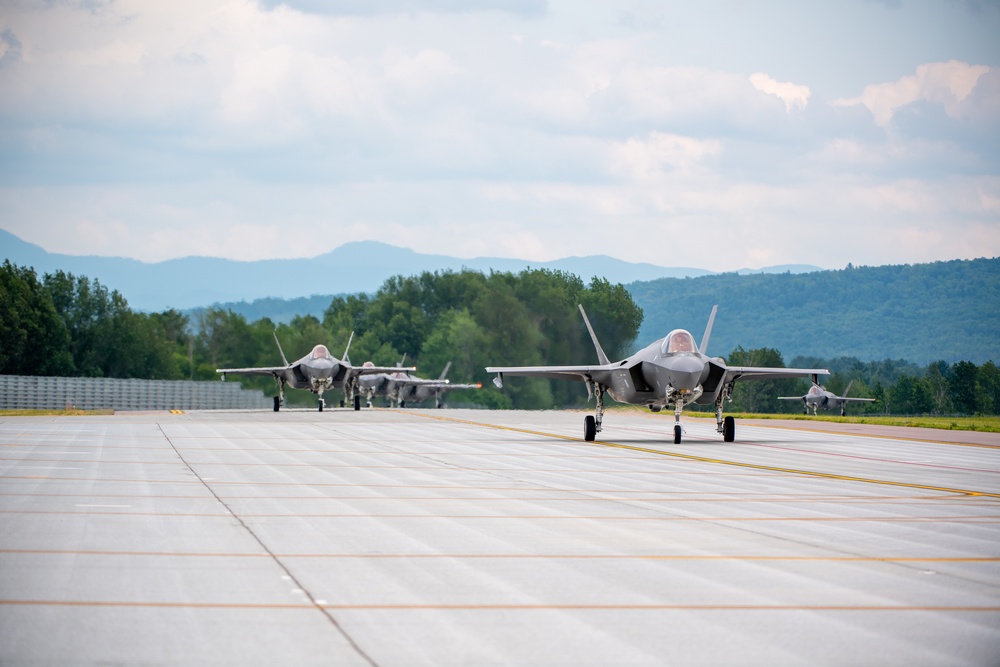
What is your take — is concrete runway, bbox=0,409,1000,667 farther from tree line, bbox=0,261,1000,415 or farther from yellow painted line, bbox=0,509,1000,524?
tree line, bbox=0,261,1000,415

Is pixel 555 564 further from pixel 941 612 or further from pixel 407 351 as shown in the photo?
pixel 407 351

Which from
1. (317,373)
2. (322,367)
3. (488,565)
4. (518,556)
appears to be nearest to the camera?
(488,565)

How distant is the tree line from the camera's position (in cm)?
8775

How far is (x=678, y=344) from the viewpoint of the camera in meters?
27.9

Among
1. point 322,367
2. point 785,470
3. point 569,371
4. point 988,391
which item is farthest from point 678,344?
point 988,391

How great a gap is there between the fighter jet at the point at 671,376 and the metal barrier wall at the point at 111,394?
41.3 metres

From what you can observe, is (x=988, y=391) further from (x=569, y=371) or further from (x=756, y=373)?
(x=569, y=371)

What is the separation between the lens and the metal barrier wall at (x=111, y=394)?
63.2m

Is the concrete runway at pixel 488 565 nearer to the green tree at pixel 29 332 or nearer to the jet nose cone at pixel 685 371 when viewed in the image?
the jet nose cone at pixel 685 371

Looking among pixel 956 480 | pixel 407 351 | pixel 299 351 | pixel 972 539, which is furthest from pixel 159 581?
pixel 407 351

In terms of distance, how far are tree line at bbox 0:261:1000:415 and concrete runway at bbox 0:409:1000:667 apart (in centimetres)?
5837

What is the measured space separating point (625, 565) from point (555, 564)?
0.59 meters

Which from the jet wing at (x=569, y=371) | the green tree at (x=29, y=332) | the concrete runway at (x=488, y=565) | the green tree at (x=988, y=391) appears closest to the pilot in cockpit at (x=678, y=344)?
the jet wing at (x=569, y=371)

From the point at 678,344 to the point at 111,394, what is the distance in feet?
168
